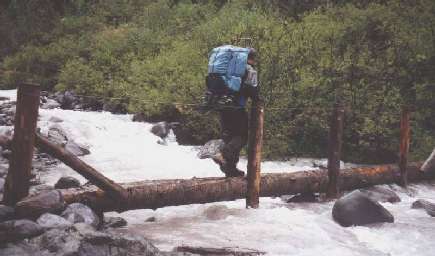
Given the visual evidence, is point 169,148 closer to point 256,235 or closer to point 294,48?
point 294,48

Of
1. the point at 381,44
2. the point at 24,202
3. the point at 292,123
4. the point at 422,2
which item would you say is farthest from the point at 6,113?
the point at 422,2

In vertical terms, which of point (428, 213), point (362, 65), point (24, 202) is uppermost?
point (362, 65)

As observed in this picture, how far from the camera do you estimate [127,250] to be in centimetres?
520

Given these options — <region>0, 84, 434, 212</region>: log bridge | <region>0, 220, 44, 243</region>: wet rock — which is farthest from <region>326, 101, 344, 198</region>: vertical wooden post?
<region>0, 220, 44, 243</region>: wet rock

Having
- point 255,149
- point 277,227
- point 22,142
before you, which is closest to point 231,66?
point 255,149

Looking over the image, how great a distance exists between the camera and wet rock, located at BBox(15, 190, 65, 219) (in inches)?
227

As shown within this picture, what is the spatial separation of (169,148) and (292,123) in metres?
4.19

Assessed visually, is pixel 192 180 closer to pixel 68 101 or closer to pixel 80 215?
pixel 80 215

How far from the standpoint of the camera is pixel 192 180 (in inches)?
308

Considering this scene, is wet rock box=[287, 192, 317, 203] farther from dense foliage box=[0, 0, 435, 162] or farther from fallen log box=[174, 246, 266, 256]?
fallen log box=[174, 246, 266, 256]

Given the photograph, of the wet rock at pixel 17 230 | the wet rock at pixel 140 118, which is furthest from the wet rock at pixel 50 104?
the wet rock at pixel 17 230

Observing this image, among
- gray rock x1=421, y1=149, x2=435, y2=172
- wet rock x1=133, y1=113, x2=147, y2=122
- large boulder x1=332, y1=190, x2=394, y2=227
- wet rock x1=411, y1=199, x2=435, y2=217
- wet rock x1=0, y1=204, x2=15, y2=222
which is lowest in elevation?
wet rock x1=411, y1=199, x2=435, y2=217

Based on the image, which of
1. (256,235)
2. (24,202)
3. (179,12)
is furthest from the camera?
(179,12)

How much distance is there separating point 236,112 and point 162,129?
28.6ft
